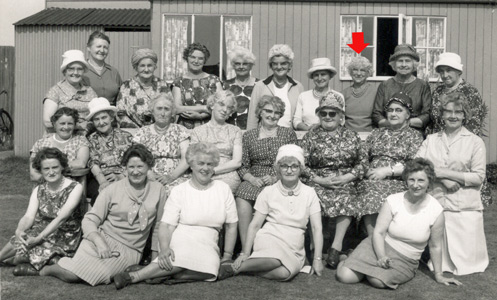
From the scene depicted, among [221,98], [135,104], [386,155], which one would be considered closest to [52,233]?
[135,104]

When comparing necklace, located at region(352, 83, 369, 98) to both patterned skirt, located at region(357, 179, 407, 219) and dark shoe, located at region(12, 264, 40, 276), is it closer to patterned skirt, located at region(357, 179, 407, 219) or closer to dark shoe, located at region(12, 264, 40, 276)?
patterned skirt, located at region(357, 179, 407, 219)

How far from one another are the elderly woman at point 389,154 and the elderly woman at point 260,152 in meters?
0.75

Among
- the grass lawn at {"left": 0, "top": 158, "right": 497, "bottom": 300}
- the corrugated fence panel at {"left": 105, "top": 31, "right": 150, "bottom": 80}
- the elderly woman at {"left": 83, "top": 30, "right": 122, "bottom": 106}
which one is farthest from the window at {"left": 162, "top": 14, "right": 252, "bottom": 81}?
the grass lawn at {"left": 0, "top": 158, "right": 497, "bottom": 300}

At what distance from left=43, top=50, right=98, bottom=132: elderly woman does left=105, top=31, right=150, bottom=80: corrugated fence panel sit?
832 centimetres

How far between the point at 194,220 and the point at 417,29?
342 inches

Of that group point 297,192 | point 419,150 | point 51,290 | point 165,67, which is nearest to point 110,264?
point 51,290

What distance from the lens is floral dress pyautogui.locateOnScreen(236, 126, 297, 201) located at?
18.2 feet

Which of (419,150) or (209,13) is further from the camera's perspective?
(209,13)

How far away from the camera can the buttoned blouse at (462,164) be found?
205 inches

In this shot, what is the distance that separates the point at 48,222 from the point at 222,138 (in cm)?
170

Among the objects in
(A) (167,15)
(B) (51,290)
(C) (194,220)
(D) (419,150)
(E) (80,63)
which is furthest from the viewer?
(A) (167,15)

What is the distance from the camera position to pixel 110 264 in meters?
4.74

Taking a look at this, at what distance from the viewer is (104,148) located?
18.5ft

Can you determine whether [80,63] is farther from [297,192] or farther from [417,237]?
[417,237]
